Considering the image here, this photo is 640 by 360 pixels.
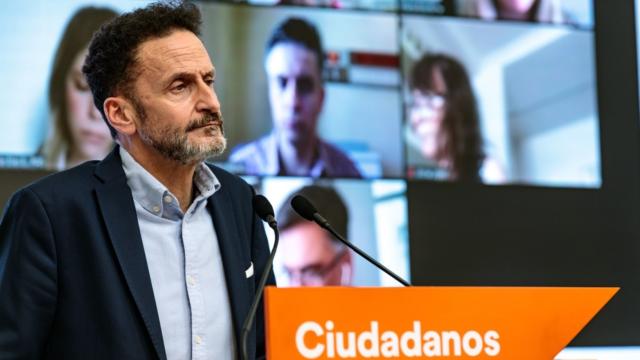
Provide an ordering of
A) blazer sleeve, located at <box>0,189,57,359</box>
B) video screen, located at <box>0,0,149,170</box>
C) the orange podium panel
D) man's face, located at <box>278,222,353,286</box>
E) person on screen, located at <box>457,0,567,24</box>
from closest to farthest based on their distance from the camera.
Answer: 1. the orange podium panel
2. blazer sleeve, located at <box>0,189,57,359</box>
3. video screen, located at <box>0,0,149,170</box>
4. man's face, located at <box>278,222,353,286</box>
5. person on screen, located at <box>457,0,567,24</box>

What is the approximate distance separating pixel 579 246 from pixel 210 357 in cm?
281

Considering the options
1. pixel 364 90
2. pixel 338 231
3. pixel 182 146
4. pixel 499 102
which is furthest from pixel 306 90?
pixel 182 146

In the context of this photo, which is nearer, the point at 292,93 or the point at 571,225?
the point at 292,93

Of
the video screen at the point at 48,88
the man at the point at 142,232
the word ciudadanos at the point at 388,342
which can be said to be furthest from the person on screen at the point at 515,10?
the word ciudadanos at the point at 388,342

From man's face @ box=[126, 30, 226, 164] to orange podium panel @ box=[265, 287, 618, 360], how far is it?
1.59 feet

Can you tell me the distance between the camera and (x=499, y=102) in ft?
13.5

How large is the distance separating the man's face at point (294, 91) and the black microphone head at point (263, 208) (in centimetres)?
191

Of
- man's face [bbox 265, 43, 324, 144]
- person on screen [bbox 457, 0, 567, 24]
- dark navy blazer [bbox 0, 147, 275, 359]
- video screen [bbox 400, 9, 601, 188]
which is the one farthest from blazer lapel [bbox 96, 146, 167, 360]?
person on screen [bbox 457, 0, 567, 24]

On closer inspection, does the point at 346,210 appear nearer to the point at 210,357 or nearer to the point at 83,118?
the point at 83,118

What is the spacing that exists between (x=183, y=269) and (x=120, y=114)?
0.38 metres

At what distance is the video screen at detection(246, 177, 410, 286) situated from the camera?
3746 mm

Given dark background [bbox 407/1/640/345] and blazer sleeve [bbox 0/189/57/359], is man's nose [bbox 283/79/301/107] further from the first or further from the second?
blazer sleeve [bbox 0/189/57/359]

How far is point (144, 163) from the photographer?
1.94 meters

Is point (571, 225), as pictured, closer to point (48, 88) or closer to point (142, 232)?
point (48, 88)
